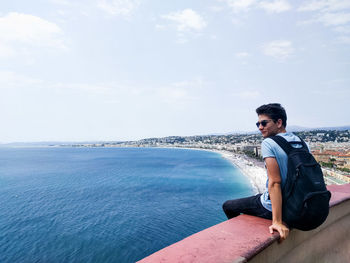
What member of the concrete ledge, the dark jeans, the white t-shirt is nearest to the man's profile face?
the white t-shirt

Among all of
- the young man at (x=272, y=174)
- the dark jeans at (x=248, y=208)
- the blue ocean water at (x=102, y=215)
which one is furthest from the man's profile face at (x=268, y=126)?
the blue ocean water at (x=102, y=215)

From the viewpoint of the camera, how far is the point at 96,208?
31.8 m

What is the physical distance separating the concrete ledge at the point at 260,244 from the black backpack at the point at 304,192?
18 cm

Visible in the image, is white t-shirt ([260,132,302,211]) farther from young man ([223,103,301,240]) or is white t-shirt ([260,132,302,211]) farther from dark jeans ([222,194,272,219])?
dark jeans ([222,194,272,219])

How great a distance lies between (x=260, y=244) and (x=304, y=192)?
1.58ft

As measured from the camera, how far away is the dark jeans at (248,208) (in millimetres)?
1868

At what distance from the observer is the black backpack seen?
5.12 ft

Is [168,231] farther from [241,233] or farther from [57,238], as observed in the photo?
[241,233]

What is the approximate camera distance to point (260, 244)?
4.38 ft

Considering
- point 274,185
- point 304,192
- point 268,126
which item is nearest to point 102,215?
point 268,126

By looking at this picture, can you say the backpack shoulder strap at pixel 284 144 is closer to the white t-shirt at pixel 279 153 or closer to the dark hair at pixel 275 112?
the white t-shirt at pixel 279 153

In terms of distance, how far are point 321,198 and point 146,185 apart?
4773 centimetres

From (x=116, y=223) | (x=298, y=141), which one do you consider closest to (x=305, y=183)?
(x=298, y=141)

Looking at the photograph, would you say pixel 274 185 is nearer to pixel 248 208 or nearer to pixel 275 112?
pixel 248 208
